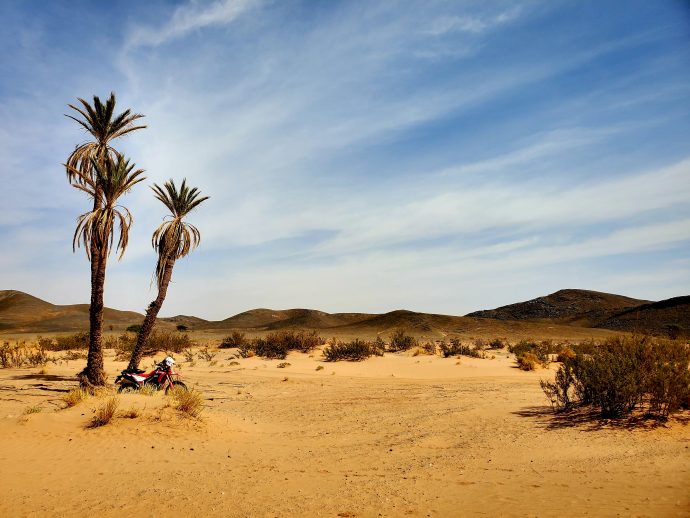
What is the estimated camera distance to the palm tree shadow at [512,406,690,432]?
8297 millimetres

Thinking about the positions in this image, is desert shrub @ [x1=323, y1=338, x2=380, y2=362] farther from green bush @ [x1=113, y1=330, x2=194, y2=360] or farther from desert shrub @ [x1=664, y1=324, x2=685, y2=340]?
desert shrub @ [x1=664, y1=324, x2=685, y2=340]

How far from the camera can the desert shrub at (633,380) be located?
852 cm

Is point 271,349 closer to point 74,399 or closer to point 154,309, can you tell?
point 154,309

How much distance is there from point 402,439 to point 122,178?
1208 centimetres

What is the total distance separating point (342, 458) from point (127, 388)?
7901 mm

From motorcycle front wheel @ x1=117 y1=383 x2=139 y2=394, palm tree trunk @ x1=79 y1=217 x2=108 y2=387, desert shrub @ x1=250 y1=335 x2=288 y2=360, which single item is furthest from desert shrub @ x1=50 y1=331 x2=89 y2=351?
motorcycle front wheel @ x1=117 y1=383 x2=139 y2=394

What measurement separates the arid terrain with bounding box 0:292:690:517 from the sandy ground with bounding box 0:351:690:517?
3 centimetres

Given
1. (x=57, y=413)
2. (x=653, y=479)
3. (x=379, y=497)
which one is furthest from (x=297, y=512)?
(x=57, y=413)

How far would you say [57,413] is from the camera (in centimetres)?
1007

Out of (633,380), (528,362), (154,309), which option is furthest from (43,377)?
(528,362)

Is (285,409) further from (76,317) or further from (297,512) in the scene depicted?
(76,317)

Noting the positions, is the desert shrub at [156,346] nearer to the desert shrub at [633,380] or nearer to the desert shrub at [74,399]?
the desert shrub at [74,399]

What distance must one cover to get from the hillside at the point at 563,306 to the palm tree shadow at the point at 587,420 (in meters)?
86.5

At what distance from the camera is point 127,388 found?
42.4 ft
